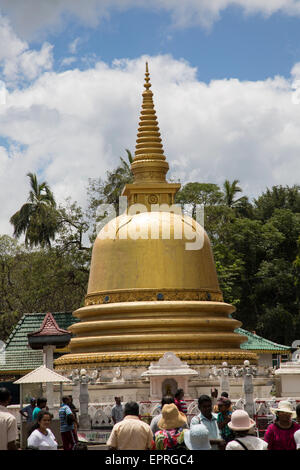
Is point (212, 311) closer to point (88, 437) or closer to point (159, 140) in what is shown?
point (159, 140)

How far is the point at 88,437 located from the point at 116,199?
23.2 m

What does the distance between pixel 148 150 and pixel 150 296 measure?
6.15m

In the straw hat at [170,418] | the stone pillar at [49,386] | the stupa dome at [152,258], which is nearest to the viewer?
the straw hat at [170,418]

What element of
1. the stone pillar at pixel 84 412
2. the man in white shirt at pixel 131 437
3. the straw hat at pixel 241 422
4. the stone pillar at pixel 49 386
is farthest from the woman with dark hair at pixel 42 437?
the stone pillar at pixel 49 386

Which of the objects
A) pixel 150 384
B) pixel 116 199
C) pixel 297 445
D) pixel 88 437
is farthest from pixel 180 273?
pixel 297 445

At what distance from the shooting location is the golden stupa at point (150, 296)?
31.5 m

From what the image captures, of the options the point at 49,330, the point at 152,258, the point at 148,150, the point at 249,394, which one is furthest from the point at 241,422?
the point at 148,150

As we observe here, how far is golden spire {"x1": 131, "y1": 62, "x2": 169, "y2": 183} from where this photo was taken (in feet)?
116

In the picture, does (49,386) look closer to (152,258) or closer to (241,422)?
(152,258)

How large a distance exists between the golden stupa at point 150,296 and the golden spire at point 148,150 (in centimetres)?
4

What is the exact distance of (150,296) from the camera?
Answer: 107 feet

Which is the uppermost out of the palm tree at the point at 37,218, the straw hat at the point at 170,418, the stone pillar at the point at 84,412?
the palm tree at the point at 37,218

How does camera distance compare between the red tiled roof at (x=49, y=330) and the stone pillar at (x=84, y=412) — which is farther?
the red tiled roof at (x=49, y=330)

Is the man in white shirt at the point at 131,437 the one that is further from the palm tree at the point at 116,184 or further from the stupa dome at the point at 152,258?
the palm tree at the point at 116,184
